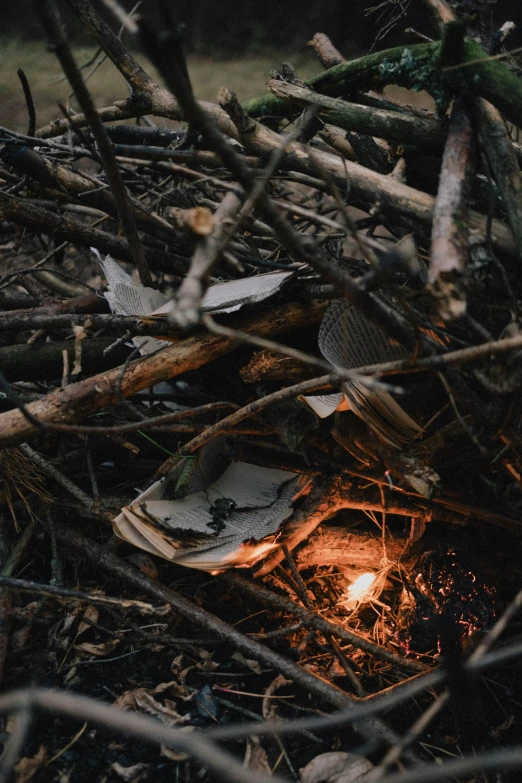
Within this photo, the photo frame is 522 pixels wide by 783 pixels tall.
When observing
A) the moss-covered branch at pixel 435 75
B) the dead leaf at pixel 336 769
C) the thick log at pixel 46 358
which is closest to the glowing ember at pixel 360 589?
the dead leaf at pixel 336 769

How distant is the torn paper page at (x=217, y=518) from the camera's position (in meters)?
1.49

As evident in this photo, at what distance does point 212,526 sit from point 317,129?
128 centimetres

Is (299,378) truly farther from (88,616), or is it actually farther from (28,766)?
(28,766)

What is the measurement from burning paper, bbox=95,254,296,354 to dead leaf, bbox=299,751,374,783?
1114mm

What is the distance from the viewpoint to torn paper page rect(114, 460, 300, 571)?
4.89 ft

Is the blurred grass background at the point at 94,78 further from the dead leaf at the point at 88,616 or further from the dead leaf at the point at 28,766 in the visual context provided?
the dead leaf at the point at 28,766

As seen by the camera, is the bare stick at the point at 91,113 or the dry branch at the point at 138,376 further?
the dry branch at the point at 138,376

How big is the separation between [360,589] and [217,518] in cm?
53

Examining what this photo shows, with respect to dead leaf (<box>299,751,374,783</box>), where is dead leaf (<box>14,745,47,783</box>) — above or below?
above

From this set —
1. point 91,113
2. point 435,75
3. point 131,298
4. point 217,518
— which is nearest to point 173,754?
point 217,518

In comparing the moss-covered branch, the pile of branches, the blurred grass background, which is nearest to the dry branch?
the pile of branches

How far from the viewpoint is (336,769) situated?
4.03ft

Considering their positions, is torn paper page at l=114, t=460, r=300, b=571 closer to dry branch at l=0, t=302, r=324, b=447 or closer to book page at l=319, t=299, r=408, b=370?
dry branch at l=0, t=302, r=324, b=447

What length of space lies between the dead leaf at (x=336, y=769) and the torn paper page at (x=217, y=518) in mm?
514
